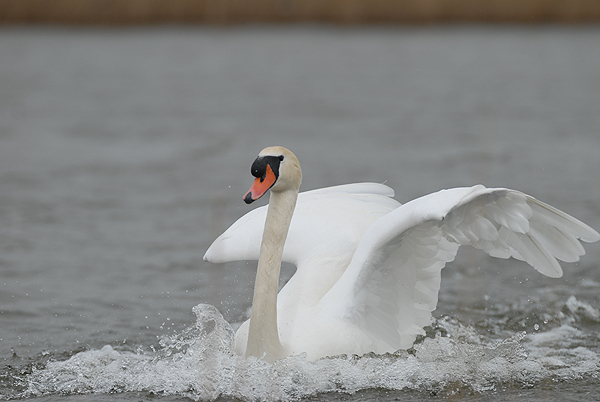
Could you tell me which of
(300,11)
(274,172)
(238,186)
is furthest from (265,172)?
(300,11)

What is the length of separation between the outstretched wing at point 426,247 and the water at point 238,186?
0.20m

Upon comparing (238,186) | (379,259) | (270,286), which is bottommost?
(238,186)

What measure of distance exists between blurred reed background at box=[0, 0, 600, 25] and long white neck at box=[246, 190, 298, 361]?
1960 cm

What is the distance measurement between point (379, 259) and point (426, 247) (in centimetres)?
36

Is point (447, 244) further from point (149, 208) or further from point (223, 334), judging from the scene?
point (149, 208)

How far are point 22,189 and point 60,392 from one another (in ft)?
19.5

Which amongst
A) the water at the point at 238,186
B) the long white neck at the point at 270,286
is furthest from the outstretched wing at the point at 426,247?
A: the long white neck at the point at 270,286

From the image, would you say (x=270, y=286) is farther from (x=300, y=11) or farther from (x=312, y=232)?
(x=300, y=11)

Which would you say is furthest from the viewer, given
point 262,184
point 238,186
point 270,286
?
point 238,186

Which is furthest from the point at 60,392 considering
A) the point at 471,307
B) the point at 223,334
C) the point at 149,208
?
the point at 149,208

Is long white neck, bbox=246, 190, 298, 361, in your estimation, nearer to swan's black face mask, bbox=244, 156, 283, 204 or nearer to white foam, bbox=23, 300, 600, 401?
white foam, bbox=23, 300, 600, 401

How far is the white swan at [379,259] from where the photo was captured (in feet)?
13.8

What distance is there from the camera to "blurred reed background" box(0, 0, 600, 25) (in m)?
23.0

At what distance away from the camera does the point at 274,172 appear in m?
4.31
